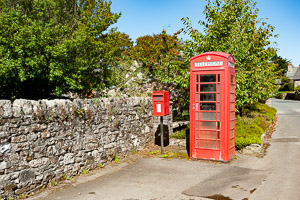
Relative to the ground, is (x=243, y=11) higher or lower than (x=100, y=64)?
higher

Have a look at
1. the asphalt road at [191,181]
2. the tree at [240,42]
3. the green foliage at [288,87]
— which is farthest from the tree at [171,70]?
the green foliage at [288,87]

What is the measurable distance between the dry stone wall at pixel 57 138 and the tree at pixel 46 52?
397 centimetres

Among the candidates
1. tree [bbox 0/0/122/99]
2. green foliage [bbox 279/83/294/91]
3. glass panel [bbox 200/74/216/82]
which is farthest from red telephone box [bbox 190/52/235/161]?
green foliage [bbox 279/83/294/91]

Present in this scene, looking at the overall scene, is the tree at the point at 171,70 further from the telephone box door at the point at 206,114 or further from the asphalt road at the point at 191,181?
the asphalt road at the point at 191,181

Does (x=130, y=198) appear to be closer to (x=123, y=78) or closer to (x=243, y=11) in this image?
(x=123, y=78)

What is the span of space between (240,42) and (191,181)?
7149mm

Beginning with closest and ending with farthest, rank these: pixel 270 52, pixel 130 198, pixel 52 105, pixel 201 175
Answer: pixel 130 198 → pixel 52 105 → pixel 201 175 → pixel 270 52

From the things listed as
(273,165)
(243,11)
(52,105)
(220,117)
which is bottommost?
(273,165)

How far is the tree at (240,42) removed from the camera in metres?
11.2

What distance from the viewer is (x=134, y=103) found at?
28.6 feet

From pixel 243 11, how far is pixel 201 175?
9136mm

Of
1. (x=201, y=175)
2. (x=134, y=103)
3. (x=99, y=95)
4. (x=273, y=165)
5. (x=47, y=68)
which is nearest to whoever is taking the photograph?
(x=201, y=175)

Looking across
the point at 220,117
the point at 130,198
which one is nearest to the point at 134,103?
the point at 220,117

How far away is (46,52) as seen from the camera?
1084 cm
